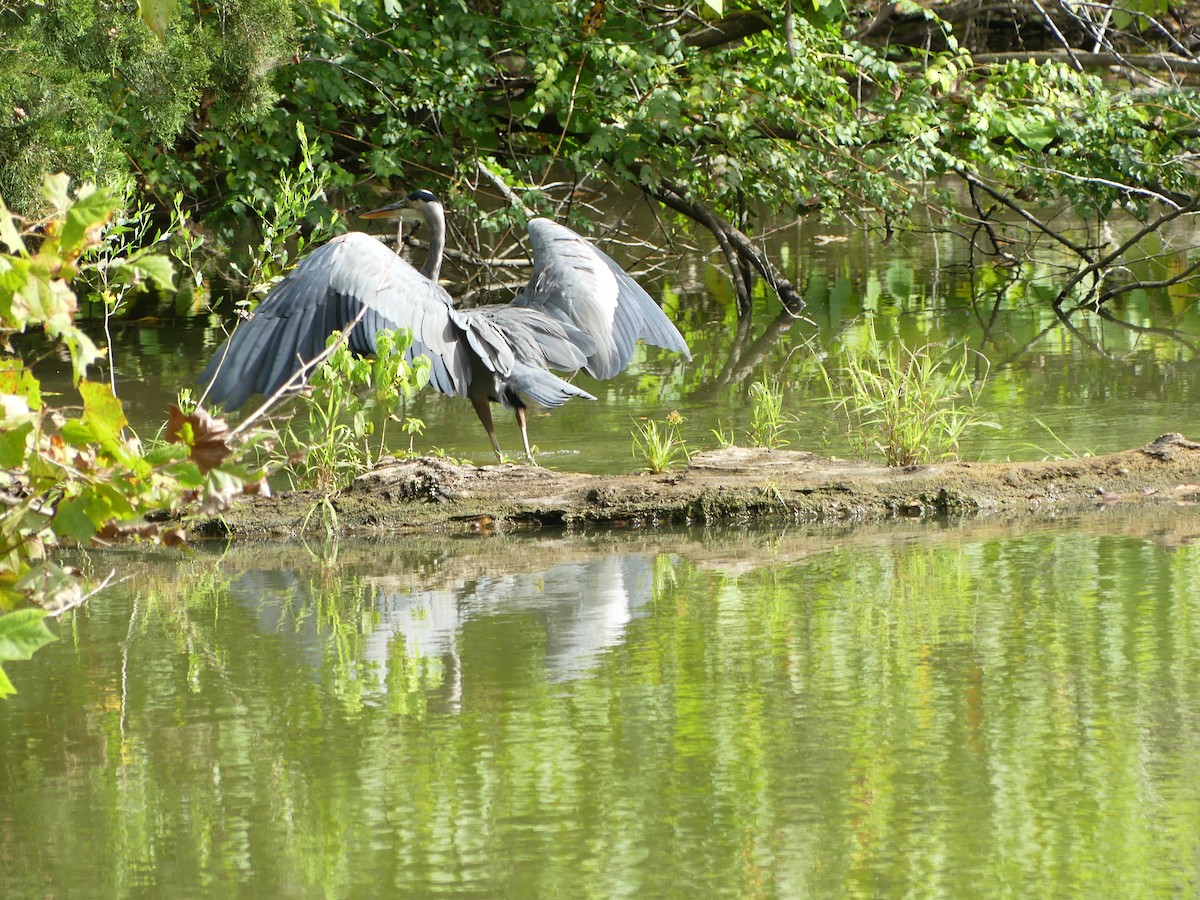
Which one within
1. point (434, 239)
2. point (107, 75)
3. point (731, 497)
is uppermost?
point (107, 75)

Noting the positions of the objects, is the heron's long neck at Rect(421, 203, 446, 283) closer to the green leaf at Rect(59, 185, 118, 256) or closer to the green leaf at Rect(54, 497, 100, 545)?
the green leaf at Rect(54, 497, 100, 545)

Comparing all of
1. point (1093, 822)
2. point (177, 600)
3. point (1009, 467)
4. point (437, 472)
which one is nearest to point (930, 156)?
point (1009, 467)

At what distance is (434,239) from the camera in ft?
24.4

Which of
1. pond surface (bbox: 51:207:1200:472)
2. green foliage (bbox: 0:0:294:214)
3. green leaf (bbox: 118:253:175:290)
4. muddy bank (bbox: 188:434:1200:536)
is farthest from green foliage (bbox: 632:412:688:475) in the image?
green leaf (bbox: 118:253:175:290)

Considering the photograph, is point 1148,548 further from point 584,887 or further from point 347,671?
point 584,887

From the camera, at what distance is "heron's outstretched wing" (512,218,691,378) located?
21.6ft

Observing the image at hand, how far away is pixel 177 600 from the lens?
4.63 meters

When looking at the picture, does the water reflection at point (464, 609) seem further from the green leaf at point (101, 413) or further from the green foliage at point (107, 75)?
the green foliage at point (107, 75)

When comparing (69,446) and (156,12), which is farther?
(69,446)

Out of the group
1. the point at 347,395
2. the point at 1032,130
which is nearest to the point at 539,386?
the point at 347,395

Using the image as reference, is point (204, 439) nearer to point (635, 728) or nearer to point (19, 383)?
point (19, 383)

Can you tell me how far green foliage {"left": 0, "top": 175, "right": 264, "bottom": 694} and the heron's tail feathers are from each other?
2964 mm

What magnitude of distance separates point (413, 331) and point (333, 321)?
0.29m

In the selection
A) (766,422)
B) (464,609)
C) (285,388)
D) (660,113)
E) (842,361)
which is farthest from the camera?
(660,113)
